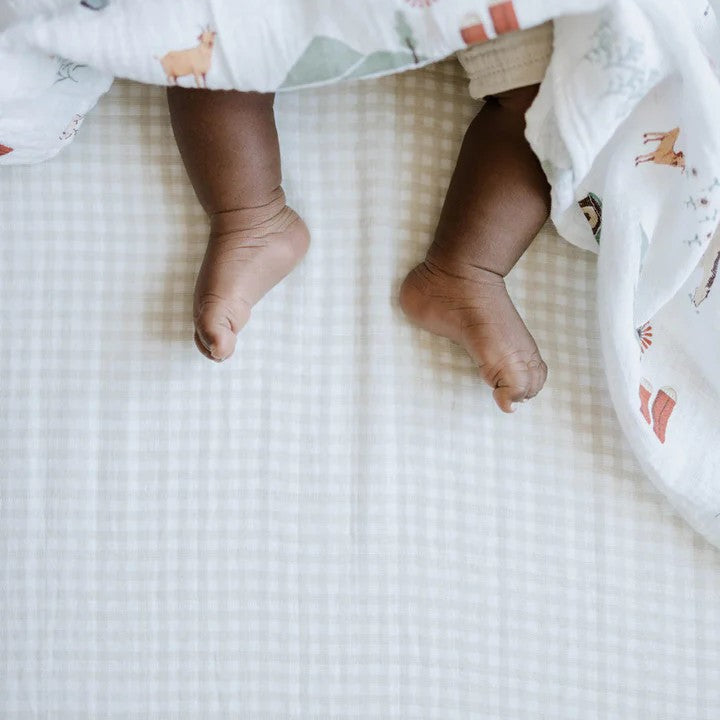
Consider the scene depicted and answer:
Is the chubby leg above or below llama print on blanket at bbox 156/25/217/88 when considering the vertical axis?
below

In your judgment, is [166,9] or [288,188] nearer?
[166,9]

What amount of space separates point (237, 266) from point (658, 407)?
425mm

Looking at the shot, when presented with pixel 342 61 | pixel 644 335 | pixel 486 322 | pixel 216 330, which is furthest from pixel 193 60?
pixel 644 335

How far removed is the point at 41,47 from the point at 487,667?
69 cm

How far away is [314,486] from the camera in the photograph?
0.78 metres

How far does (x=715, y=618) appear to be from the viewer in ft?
2.59

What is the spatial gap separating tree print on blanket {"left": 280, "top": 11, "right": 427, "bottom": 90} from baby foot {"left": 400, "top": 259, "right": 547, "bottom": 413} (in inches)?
7.3

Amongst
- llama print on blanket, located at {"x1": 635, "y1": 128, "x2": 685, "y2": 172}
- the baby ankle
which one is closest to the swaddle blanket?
llama print on blanket, located at {"x1": 635, "y1": 128, "x2": 685, "y2": 172}

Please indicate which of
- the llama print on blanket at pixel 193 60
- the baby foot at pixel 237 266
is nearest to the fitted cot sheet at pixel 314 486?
the baby foot at pixel 237 266

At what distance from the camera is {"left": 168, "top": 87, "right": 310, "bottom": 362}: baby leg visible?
724mm

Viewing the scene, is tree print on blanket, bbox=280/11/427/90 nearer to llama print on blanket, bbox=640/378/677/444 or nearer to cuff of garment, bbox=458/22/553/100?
cuff of garment, bbox=458/22/553/100

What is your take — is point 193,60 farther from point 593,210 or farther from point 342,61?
point 593,210

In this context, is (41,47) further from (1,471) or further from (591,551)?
(591,551)

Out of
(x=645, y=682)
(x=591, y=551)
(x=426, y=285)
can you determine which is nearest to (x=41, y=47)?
(x=426, y=285)
